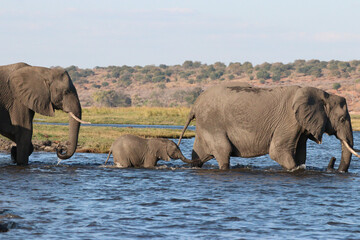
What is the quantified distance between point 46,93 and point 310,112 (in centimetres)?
621

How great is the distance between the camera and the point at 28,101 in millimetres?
15547

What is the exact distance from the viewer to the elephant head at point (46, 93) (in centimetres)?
1555

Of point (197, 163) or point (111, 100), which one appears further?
point (111, 100)

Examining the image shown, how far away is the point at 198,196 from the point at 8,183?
387 centimetres

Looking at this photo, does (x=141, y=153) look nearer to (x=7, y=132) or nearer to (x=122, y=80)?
(x=7, y=132)

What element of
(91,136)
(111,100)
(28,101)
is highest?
(28,101)

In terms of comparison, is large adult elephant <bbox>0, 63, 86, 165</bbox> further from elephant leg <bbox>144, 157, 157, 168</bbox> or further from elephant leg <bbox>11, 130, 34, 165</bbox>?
elephant leg <bbox>144, 157, 157, 168</bbox>

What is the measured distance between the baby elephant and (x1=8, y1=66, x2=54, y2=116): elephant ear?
185 centimetres

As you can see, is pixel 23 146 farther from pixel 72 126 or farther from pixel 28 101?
pixel 72 126

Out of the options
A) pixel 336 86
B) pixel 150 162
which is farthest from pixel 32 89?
pixel 336 86

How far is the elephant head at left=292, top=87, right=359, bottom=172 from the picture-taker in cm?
1441

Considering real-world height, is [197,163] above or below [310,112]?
below

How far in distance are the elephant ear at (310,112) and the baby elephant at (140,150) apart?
2.97m

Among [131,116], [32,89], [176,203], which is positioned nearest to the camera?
[176,203]
